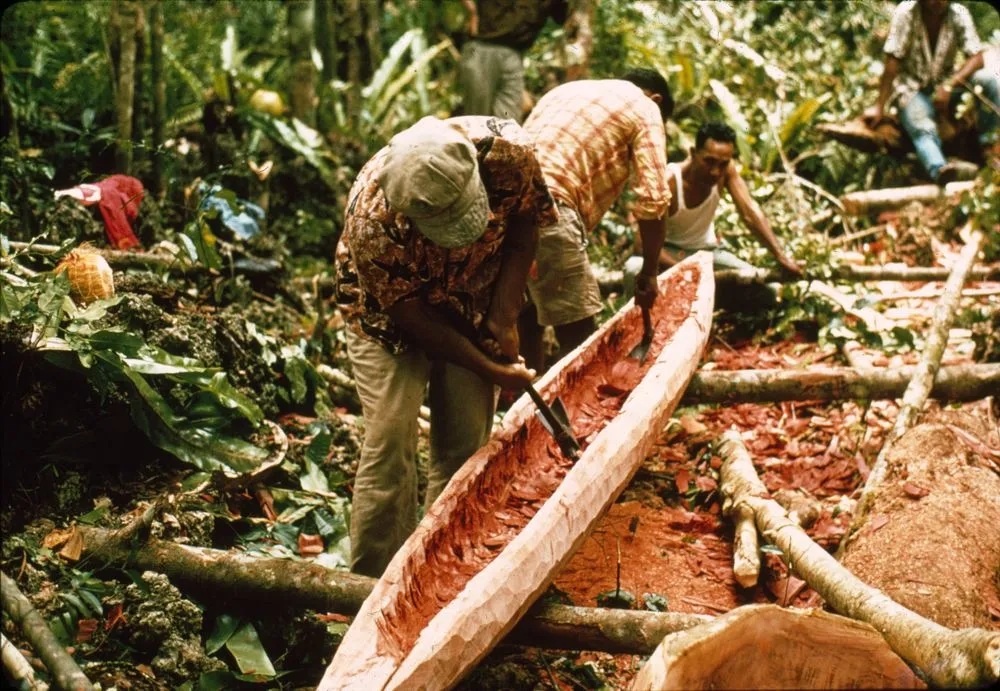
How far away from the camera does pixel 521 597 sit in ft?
8.27

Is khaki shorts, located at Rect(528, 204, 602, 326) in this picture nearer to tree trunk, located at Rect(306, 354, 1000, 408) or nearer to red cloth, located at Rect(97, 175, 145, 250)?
tree trunk, located at Rect(306, 354, 1000, 408)

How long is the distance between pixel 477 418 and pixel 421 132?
124 centimetres

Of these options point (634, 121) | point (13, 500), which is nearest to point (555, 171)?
point (634, 121)

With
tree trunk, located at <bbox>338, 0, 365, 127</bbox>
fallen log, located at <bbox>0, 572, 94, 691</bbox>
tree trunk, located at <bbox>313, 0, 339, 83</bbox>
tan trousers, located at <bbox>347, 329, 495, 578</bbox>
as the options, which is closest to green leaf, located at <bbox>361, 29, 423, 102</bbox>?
tree trunk, located at <bbox>338, 0, 365, 127</bbox>

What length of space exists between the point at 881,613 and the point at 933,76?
651 cm

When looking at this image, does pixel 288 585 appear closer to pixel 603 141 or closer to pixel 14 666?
pixel 14 666

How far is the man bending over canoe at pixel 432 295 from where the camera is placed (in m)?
2.58

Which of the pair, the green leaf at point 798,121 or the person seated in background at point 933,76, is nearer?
the person seated in background at point 933,76

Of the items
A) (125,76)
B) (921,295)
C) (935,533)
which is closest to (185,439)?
(935,533)

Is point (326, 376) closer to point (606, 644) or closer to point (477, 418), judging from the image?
point (477, 418)

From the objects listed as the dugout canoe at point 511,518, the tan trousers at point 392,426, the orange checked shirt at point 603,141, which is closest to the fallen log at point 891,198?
the dugout canoe at point 511,518

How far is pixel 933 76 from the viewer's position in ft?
24.9

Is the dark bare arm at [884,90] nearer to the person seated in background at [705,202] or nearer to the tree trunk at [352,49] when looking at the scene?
the person seated in background at [705,202]

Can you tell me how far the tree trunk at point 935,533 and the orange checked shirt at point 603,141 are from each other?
1611 millimetres
